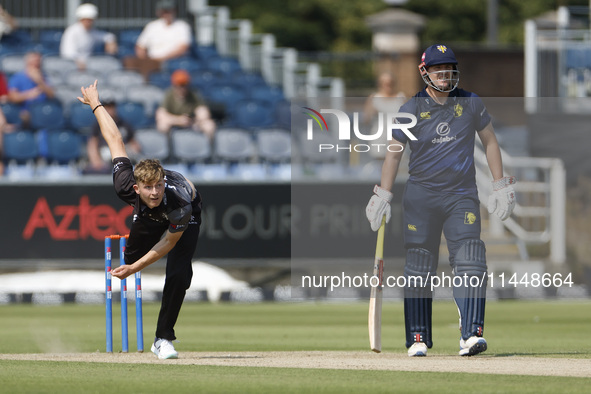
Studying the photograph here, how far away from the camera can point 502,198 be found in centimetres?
940

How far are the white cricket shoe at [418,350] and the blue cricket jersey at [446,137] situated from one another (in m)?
A: 1.13

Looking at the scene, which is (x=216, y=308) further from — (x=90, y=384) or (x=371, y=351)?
(x=90, y=384)

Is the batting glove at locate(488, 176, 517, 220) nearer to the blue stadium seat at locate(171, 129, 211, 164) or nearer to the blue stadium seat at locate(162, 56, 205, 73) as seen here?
the blue stadium seat at locate(171, 129, 211, 164)

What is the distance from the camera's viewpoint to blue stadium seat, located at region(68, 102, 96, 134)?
17594 millimetres

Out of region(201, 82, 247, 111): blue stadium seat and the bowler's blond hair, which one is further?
region(201, 82, 247, 111): blue stadium seat

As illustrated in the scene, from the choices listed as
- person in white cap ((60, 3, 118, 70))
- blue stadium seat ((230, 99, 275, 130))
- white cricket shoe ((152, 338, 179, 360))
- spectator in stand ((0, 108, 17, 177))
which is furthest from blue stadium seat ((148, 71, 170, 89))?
white cricket shoe ((152, 338, 179, 360))

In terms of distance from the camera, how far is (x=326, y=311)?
1480 cm

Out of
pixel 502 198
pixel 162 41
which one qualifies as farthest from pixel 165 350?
pixel 162 41

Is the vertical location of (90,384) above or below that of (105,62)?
below

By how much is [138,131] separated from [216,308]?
322 cm

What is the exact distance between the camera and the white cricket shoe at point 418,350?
8992mm

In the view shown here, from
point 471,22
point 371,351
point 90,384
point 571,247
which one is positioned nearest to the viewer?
point 90,384

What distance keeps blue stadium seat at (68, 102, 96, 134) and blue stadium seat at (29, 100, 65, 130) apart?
0.88 ft

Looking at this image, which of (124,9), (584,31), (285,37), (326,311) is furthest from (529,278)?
(285,37)
